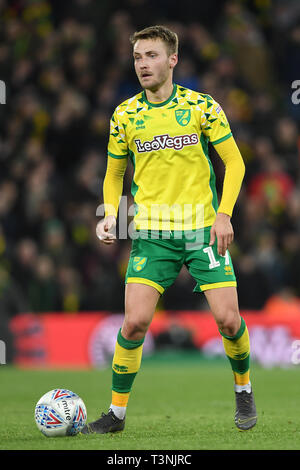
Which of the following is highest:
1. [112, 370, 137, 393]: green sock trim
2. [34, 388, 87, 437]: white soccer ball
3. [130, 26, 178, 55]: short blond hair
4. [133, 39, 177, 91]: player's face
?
[130, 26, 178, 55]: short blond hair

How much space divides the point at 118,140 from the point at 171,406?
277 cm

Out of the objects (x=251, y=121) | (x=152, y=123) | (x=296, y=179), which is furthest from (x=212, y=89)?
(x=152, y=123)

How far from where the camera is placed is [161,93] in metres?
5.74

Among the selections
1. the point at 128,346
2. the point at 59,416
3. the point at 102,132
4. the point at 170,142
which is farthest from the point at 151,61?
the point at 102,132

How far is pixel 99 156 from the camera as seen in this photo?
14180mm

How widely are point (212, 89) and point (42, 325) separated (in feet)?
17.1

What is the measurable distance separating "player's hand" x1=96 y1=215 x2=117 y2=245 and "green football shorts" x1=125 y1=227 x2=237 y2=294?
0.85 feet

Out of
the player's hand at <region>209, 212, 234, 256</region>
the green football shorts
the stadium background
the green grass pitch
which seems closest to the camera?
the green grass pitch

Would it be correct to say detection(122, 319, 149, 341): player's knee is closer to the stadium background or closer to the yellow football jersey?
the yellow football jersey

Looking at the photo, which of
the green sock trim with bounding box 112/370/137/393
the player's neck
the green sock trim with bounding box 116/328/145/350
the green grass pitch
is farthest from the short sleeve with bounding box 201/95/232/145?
the green grass pitch

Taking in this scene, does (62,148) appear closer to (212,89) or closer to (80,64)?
(80,64)

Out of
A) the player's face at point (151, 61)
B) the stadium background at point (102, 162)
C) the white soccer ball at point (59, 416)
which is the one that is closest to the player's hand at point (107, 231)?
the player's face at point (151, 61)

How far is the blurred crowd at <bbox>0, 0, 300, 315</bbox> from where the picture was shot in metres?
13.0

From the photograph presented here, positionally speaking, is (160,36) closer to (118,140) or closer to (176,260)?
(118,140)
